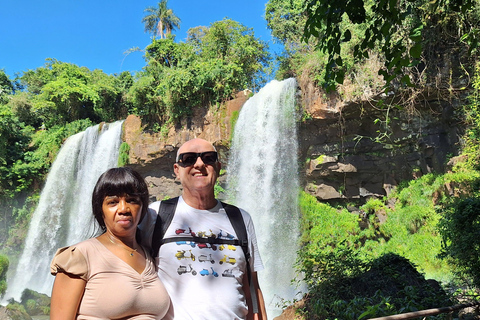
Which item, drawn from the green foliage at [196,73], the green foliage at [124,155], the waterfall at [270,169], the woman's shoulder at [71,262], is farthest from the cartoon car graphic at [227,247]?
the green foliage at [124,155]

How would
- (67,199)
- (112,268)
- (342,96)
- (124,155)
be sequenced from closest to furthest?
(112,268) < (342,96) < (124,155) < (67,199)

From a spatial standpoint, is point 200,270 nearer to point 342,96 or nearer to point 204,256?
point 204,256

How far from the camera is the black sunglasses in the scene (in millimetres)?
1959

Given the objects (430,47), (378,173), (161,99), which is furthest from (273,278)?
(161,99)

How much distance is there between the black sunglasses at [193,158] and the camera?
1.96 meters

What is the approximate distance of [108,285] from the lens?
143 cm

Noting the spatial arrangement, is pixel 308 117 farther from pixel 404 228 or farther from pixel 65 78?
pixel 65 78

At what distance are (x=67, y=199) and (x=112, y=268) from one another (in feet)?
62.5

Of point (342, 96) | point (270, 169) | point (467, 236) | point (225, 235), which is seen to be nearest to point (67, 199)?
point (270, 169)

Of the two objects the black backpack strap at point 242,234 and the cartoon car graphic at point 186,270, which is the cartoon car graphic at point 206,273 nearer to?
the cartoon car graphic at point 186,270

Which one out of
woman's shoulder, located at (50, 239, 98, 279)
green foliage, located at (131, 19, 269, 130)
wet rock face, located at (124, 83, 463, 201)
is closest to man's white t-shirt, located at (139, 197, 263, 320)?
woman's shoulder, located at (50, 239, 98, 279)

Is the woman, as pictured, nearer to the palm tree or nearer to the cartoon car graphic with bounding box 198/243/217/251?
the cartoon car graphic with bounding box 198/243/217/251

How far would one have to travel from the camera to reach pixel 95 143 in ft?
59.4

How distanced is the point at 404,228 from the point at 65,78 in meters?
22.5
